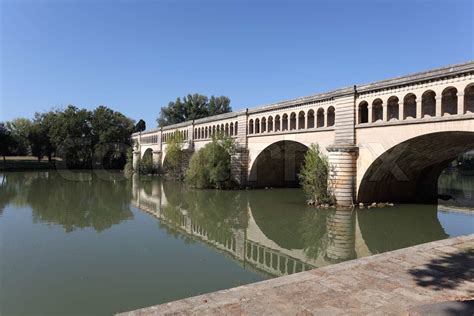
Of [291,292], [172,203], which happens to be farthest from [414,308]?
[172,203]

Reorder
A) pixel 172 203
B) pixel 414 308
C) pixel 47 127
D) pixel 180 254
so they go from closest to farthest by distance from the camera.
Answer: pixel 414 308
pixel 180 254
pixel 172 203
pixel 47 127

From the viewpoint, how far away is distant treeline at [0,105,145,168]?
68062mm

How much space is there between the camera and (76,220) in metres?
18.9

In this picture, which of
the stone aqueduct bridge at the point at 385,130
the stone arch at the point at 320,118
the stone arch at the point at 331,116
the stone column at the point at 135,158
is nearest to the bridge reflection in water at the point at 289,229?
the stone aqueduct bridge at the point at 385,130

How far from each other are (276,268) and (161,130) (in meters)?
49.2

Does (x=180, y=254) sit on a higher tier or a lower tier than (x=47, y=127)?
lower

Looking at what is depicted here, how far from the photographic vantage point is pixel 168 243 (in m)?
14.0

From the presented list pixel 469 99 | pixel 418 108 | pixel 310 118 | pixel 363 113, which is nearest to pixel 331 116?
pixel 310 118

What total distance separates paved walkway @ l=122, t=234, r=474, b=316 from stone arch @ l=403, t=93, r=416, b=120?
1228cm

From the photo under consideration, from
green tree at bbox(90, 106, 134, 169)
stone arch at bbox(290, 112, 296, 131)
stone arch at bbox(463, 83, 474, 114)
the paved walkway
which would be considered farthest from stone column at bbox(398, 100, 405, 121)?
green tree at bbox(90, 106, 134, 169)

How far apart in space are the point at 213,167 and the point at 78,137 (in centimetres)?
4554

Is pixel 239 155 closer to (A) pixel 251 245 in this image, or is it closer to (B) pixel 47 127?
(A) pixel 251 245

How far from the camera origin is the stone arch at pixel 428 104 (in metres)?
18.6

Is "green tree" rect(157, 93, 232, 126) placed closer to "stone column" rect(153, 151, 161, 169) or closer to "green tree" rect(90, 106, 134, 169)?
"green tree" rect(90, 106, 134, 169)
